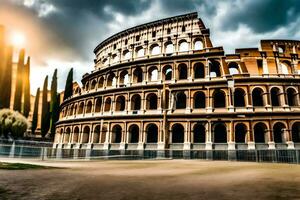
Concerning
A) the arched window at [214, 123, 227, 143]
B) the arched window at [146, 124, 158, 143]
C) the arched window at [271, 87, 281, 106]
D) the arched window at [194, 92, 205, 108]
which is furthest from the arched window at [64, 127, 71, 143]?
the arched window at [271, 87, 281, 106]

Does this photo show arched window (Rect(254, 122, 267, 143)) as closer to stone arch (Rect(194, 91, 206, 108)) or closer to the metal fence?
the metal fence

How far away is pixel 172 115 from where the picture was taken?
2077cm

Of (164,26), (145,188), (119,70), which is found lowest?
(145,188)

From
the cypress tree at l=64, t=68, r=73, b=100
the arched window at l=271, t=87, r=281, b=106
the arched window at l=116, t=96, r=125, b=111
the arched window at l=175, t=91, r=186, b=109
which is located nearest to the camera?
the arched window at l=271, t=87, r=281, b=106

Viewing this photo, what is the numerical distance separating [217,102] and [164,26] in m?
11.7

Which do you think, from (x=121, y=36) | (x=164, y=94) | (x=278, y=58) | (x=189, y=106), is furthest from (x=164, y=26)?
(x=278, y=58)

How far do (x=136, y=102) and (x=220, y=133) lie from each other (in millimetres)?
10062

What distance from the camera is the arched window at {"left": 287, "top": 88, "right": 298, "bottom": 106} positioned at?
20048 millimetres

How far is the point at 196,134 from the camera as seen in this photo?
2106 cm

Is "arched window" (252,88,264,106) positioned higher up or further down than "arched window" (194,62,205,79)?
further down

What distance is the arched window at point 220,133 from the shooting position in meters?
20.4

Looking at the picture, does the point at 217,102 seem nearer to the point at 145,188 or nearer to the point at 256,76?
the point at 256,76

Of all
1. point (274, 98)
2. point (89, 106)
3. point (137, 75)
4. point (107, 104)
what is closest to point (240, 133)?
point (274, 98)

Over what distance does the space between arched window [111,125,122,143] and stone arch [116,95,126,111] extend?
2.26m
